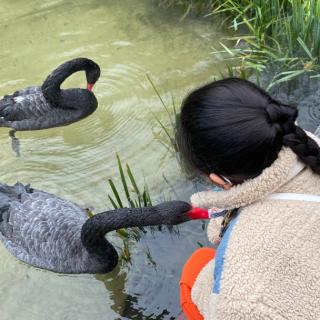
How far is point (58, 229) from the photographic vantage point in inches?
111

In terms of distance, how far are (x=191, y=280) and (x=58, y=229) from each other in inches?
47.7

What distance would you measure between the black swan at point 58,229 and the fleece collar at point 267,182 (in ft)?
2.69

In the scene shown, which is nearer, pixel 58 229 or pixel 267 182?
pixel 267 182

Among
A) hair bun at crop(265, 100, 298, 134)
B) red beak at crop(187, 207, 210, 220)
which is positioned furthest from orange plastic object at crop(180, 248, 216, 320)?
hair bun at crop(265, 100, 298, 134)

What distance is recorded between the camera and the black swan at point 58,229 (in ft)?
7.77

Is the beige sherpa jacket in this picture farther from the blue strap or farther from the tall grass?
the tall grass

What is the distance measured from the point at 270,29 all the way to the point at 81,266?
7.62 ft

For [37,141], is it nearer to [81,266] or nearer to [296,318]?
[81,266]

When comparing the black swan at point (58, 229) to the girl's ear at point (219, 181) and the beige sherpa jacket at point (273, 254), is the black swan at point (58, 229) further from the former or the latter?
the beige sherpa jacket at point (273, 254)

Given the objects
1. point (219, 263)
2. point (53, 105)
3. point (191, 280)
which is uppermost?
point (219, 263)

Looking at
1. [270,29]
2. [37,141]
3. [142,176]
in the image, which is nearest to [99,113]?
A: [37,141]

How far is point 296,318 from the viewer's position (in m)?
1.33

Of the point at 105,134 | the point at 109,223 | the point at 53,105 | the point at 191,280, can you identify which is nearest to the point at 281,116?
the point at 191,280

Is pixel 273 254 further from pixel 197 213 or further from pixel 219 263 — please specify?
pixel 197 213
